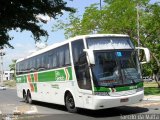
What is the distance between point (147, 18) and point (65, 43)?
16.6 meters

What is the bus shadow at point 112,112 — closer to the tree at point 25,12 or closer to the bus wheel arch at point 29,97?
the bus wheel arch at point 29,97

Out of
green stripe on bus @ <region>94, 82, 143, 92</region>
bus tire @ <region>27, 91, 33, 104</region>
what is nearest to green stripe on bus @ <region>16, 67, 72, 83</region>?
bus tire @ <region>27, 91, 33, 104</region>

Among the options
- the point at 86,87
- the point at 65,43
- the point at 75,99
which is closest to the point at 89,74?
the point at 86,87

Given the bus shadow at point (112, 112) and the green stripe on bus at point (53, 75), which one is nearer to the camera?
the bus shadow at point (112, 112)

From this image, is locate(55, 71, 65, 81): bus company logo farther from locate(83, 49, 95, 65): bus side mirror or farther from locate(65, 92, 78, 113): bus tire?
locate(83, 49, 95, 65): bus side mirror

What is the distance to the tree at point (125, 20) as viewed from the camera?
3012 cm

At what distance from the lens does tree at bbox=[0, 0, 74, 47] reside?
5.75 m

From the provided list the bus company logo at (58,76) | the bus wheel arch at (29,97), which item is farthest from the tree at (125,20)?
the bus company logo at (58,76)

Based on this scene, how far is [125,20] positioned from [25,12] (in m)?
24.4

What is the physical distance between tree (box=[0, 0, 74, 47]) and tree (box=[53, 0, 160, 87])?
23.9 meters

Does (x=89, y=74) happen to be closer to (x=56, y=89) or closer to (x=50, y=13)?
(x=56, y=89)

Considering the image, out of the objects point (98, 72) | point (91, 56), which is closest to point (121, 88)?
point (98, 72)

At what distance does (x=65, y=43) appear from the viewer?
1647cm

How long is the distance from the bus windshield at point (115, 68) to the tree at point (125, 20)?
15.5 meters
